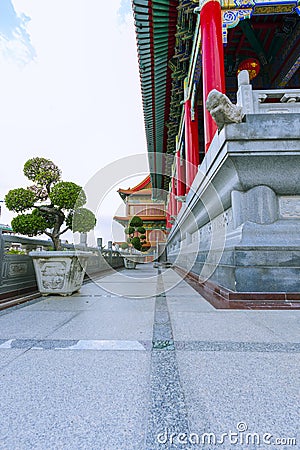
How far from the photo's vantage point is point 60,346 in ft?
4.43

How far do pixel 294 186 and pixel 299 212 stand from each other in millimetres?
275

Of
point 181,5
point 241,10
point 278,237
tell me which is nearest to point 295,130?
point 278,237

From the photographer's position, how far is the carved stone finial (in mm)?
2504

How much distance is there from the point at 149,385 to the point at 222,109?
2416 mm

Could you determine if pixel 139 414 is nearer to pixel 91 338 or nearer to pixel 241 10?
pixel 91 338

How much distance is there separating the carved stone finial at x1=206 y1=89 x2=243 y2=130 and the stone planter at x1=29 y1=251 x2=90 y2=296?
2053mm

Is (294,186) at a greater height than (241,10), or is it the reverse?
(241,10)

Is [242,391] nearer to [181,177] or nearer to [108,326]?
[108,326]

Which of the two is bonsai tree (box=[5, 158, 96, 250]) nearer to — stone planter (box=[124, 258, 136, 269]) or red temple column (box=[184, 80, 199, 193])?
red temple column (box=[184, 80, 199, 193])

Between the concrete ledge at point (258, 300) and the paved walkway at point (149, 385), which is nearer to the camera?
the paved walkway at point (149, 385)

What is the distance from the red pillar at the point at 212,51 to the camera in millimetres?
4637

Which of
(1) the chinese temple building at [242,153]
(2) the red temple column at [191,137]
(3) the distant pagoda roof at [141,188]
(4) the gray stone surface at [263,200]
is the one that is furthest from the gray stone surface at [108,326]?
(3) the distant pagoda roof at [141,188]

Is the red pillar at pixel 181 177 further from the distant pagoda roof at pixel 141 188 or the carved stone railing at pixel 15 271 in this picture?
the distant pagoda roof at pixel 141 188

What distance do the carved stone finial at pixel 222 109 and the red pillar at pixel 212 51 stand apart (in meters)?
1.98
